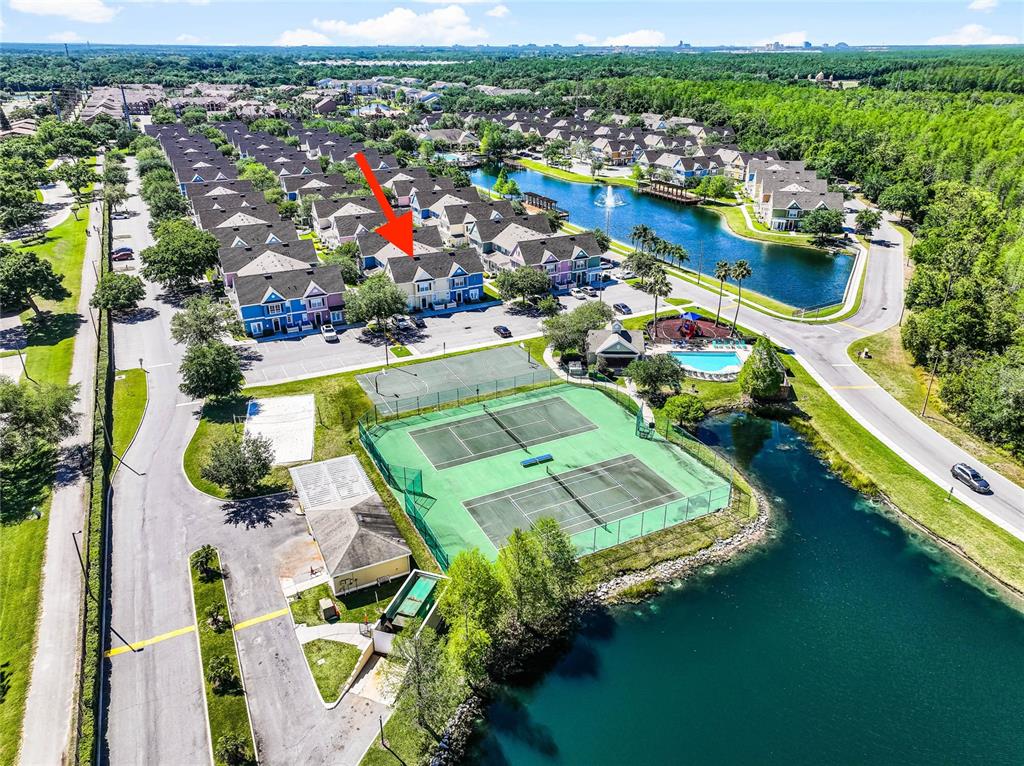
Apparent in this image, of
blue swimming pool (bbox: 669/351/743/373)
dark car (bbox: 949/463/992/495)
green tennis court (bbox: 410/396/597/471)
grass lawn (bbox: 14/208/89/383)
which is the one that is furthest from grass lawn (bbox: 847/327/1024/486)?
grass lawn (bbox: 14/208/89/383)

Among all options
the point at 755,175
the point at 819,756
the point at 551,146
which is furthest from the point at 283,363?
the point at 551,146

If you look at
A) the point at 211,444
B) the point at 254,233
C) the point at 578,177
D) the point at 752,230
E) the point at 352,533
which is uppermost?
the point at 254,233

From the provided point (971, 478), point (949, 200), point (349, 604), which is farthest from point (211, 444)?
point (949, 200)

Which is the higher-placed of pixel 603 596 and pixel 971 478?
pixel 971 478

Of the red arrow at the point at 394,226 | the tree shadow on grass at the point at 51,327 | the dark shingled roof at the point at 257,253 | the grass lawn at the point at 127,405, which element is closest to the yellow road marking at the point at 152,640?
the grass lawn at the point at 127,405

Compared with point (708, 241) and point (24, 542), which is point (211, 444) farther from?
point (708, 241)

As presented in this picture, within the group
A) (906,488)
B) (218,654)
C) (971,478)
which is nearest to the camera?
(218,654)

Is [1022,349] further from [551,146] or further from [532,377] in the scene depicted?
[551,146]

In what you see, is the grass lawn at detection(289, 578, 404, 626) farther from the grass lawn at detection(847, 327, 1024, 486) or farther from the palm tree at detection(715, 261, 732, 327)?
the palm tree at detection(715, 261, 732, 327)
